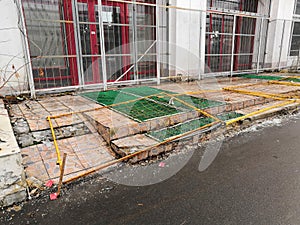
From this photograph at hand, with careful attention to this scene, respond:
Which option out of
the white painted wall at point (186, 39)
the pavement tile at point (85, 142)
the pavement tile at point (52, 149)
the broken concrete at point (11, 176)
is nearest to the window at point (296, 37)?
the white painted wall at point (186, 39)

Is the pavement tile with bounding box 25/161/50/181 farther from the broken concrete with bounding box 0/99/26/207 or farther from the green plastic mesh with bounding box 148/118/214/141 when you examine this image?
the green plastic mesh with bounding box 148/118/214/141

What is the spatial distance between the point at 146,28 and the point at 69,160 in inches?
223

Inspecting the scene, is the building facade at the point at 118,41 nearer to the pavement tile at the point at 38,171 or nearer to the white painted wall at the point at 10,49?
the white painted wall at the point at 10,49

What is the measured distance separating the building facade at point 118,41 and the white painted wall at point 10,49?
19 mm

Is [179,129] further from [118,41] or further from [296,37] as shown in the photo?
[296,37]

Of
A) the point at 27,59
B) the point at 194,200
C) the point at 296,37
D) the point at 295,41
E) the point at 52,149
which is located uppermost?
the point at 296,37

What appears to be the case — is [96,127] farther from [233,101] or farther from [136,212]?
[233,101]

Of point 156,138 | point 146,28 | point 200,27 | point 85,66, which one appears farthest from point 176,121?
point 200,27

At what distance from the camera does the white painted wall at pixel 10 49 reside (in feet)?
16.4

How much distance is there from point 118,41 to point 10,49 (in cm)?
299

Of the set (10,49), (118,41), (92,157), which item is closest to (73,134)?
(92,157)

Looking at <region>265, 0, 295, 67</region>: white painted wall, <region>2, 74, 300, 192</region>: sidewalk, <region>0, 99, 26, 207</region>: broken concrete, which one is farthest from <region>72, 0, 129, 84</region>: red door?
<region>265, 0, 295, 67</region>: white painted wall

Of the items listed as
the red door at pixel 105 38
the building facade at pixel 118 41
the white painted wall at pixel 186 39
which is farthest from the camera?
the white painted wall at pixel 186 39

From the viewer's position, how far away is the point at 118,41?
6992 millimetres
